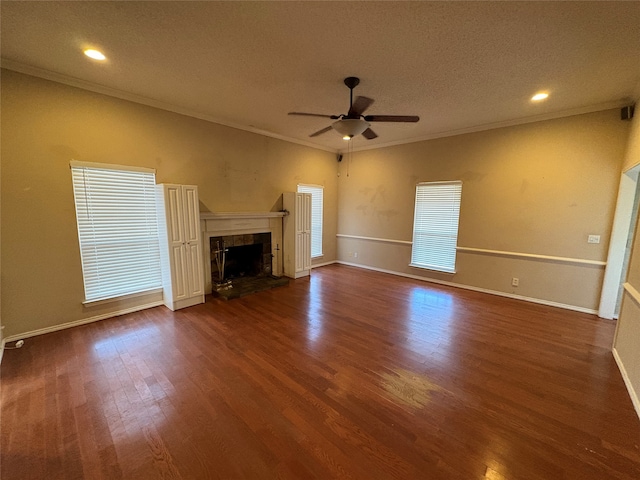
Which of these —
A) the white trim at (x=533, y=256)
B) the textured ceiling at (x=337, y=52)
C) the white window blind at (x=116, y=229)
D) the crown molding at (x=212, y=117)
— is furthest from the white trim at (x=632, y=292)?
the white window blind at (x=116, y=229)

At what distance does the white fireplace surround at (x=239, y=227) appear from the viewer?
13.7 ft

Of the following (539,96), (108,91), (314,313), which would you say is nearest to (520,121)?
(539,96)

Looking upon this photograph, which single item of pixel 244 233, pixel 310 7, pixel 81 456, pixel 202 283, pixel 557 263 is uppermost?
pixel 310 7

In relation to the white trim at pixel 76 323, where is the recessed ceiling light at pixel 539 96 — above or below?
above

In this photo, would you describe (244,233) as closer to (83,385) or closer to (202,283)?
(202,283)

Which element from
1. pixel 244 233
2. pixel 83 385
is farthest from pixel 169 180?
pixel 83 385

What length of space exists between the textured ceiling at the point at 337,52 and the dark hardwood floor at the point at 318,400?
297cm

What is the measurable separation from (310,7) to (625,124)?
441cm

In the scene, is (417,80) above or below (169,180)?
above

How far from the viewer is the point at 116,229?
3.36m

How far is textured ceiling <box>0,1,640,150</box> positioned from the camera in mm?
1847

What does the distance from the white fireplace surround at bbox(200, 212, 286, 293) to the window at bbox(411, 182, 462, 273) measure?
2927 mm

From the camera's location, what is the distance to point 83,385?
2.16 meters

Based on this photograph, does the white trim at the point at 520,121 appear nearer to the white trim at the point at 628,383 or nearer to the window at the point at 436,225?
the window at the point at 436,225
